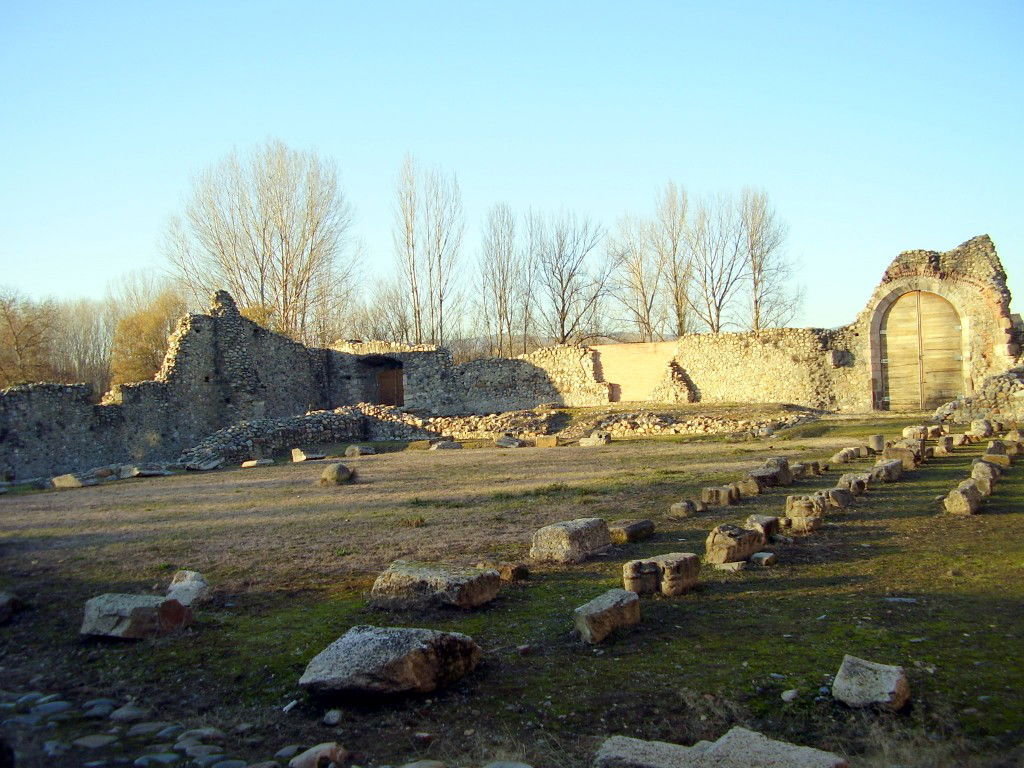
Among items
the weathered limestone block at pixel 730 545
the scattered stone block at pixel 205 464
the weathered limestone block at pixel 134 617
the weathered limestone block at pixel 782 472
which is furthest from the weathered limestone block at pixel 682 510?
the scattered stone block at pixel 205 464

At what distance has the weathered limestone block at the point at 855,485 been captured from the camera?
28.2 feet

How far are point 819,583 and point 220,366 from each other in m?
22.0

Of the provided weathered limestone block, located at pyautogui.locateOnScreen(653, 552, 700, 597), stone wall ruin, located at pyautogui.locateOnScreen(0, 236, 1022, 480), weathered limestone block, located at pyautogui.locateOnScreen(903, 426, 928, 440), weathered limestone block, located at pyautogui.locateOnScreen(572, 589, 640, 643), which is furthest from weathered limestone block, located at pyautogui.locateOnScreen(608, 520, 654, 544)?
stone wall ruin, located at pyautogui.locateOnScreen(0, 236, 1022, 480)

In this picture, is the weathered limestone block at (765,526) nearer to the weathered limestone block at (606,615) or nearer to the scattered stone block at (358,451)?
the weathered limestone block at (606,615)

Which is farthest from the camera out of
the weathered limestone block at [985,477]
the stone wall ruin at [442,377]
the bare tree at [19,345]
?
the bare tree at [19,345]

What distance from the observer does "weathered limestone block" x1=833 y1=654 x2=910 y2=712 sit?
328 cm

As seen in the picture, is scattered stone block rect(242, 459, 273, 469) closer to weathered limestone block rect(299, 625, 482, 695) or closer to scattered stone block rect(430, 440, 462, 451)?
scattered stone block rect(430, 440, 462, 451)

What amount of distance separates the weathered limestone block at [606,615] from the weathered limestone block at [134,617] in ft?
7.96

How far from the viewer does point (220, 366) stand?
24.5m

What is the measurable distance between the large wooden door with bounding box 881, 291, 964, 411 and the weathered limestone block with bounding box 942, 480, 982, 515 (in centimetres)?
1612

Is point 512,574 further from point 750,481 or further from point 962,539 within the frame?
point 750,481

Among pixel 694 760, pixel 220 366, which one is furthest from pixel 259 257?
pixel 694 760

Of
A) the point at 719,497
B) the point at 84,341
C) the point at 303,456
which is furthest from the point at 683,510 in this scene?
the point at 84,341

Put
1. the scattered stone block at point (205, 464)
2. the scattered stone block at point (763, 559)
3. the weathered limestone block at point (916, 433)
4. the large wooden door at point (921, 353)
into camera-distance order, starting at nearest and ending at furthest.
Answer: the scattered stone block at point (763, 559) < the weathered limestone block at point (916, 433) < the scattered stone block at point (205, 464) < the large wooden door at point (921, 353)
